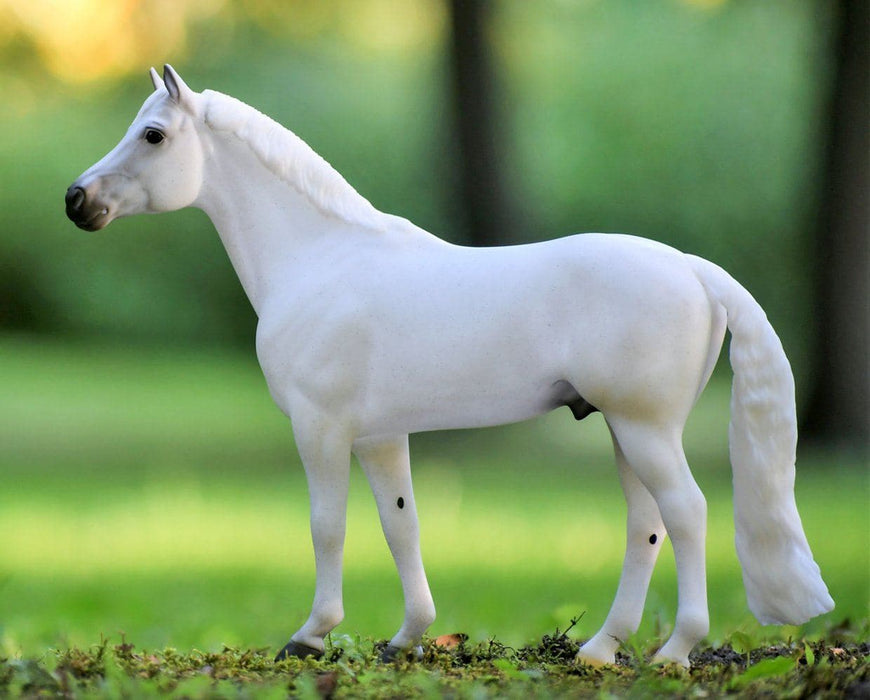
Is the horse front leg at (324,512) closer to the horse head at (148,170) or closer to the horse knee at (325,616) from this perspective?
the horse knee at (325,616)

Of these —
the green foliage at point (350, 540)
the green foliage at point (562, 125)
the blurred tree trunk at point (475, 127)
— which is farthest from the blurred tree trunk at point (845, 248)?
the blurred tree trunk at point (475, 127)

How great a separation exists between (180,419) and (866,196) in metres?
7.16

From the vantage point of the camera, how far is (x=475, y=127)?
26.6ft

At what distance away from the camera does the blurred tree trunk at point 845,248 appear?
25.5ft

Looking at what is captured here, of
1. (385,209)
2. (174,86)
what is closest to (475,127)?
(385,209)

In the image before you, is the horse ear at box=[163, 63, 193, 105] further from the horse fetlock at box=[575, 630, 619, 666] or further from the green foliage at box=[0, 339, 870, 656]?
Result: the horse fetlock at box=[575, 630, 619, 666]

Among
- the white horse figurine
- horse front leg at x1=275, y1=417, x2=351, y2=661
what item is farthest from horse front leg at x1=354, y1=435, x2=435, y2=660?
horse front leg at x1=275, y1=417, x2=351, y2=661

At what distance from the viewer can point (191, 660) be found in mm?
3445

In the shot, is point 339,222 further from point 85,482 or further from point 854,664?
point 85,482

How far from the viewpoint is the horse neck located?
Answer: 11.4 feet

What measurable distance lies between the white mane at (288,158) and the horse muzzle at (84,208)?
16.5 inches

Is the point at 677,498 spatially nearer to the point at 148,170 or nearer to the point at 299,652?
the point at 299,652

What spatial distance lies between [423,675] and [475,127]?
5.55 m

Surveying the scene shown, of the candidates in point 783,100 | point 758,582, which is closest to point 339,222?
point 758,582
